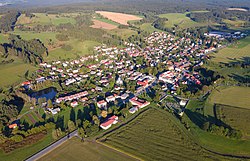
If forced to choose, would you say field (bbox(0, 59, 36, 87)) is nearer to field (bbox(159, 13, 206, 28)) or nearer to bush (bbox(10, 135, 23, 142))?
bush (bbox(10, 135, 23, 142))

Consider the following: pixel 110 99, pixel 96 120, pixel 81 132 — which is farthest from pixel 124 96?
pixel 81 132

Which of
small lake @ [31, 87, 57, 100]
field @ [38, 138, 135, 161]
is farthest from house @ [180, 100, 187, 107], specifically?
small lake @ [31, 87, 57, 100]

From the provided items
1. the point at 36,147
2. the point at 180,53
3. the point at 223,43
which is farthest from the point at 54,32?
the point at 36,147

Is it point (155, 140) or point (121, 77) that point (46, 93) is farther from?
point (155, 140)

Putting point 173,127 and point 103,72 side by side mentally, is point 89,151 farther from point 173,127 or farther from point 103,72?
point 103,72

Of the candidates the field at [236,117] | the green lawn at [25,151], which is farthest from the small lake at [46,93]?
the field at [236,117]
